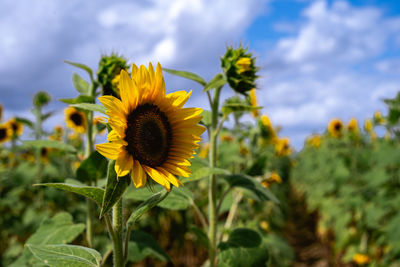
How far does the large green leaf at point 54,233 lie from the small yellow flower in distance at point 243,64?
0.85m

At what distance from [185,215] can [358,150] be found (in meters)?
3.37

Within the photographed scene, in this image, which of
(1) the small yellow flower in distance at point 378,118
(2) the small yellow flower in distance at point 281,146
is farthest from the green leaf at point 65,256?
(1) the small yellow flower in distance at point 378,118

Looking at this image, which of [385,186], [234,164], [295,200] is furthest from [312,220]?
[234,164]

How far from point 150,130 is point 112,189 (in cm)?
23

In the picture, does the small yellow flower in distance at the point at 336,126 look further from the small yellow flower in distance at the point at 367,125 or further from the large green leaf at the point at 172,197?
the large green leaf at the point at 172,197

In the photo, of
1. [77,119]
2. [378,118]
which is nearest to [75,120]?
[77,119]

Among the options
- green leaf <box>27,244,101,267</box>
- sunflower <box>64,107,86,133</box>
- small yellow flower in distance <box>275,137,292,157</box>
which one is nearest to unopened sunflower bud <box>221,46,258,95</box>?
green leaf <box>27,244,101,267</box>

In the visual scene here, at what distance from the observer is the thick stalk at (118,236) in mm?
949

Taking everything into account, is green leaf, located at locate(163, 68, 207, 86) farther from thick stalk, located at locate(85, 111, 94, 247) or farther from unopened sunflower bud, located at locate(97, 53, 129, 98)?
thick stalk, located at locate(85, 111, 94, 247)

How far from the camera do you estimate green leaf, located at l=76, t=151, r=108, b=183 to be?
48.9 inches

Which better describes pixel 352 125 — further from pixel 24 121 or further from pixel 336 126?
pixel 24 121

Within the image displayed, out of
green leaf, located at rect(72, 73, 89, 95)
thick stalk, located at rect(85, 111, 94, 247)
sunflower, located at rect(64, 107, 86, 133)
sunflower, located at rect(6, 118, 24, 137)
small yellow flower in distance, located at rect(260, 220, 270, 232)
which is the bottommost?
small yellow flower in distance, located at rect(260, 220, 270, 232)

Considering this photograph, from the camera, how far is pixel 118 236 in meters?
0.96

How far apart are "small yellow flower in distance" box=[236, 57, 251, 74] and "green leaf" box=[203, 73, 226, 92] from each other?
0.24ft
